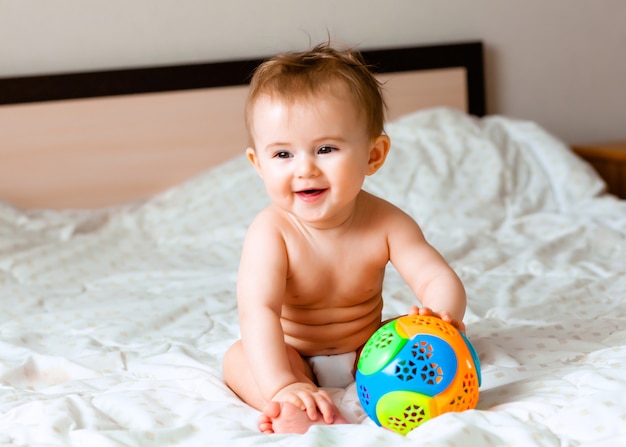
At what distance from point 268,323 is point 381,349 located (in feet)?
0.63

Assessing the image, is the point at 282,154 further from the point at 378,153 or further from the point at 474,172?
the point at 474,172

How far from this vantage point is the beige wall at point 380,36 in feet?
8.31

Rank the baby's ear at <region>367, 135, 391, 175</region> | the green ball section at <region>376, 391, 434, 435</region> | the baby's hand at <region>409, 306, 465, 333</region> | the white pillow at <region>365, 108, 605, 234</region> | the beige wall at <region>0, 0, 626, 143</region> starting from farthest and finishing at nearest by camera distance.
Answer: the beige wall at <region>0, 0, 626, 143</region>
the white pillow at <region>365, 108, 605, 234</region>
the baby's ear at <region>367, 135, 391, 175</region>
the baby's hand at <region>409, 306, 465, 333</region>
the green ball section at <region>376, 391, 434, 435</region>

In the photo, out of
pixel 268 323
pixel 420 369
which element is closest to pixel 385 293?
pixel 268 323

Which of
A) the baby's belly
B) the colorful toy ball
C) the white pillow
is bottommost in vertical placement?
the white pillow

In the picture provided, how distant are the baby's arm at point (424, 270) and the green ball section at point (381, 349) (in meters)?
0.15

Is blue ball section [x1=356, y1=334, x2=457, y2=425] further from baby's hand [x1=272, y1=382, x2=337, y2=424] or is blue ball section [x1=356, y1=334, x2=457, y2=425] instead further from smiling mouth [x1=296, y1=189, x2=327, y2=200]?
smiling mouth [x1=296, y1=189, x2=327, y2=200]

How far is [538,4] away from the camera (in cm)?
289

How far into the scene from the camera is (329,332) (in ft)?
3.88

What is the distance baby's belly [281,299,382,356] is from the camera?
1185mm

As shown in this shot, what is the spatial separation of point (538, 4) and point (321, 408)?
2.34m

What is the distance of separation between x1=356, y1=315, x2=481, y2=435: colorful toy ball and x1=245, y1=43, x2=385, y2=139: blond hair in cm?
31

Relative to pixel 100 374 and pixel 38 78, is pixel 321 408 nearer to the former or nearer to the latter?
pixel 100 374

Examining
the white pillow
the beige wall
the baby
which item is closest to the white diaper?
the baby
